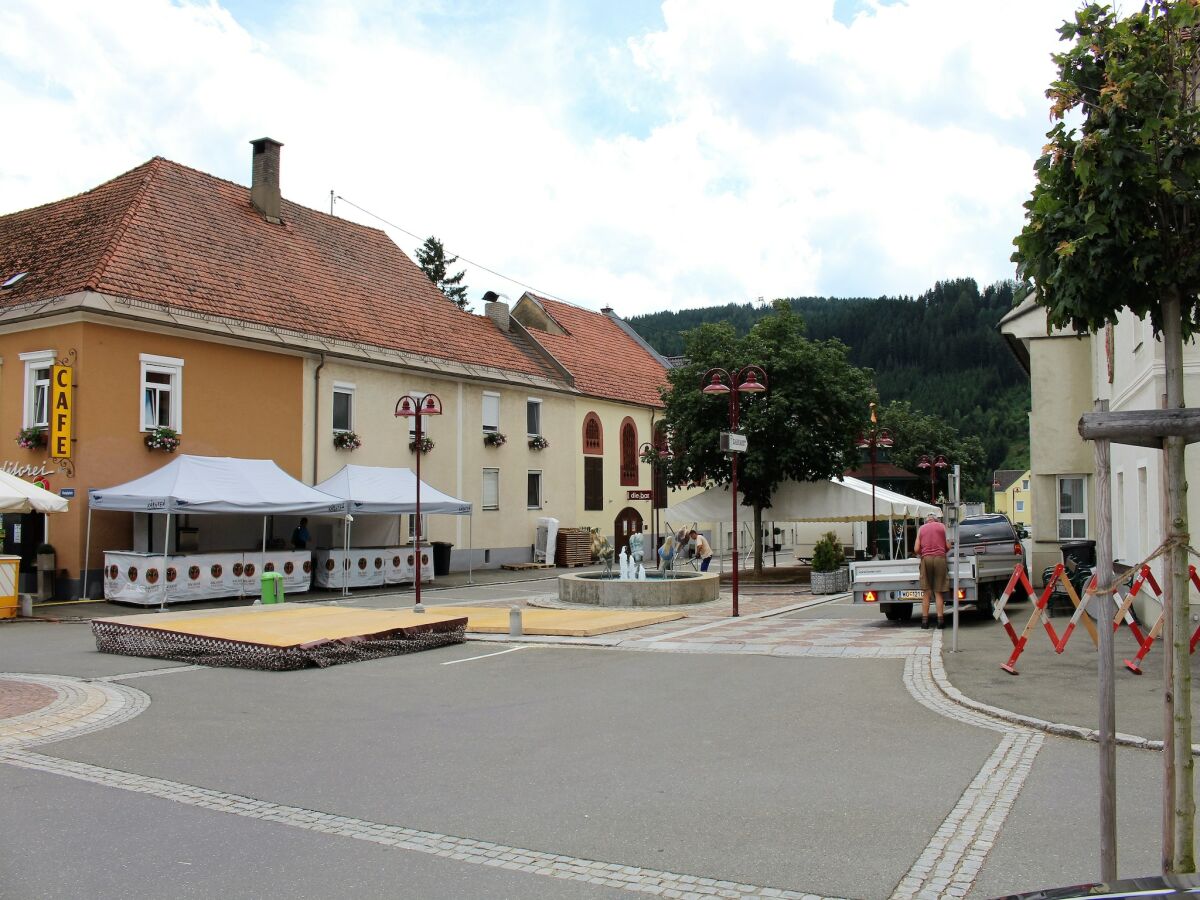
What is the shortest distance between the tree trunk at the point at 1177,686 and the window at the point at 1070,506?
22291 mm

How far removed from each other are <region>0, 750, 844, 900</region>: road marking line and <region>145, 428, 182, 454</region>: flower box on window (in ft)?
61.4

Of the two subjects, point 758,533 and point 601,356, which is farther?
point 601,356

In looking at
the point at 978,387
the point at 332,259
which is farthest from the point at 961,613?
the point at 978,387

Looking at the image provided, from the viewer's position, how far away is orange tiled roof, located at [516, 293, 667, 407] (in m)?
45.9

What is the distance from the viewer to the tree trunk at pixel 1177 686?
4.05 m

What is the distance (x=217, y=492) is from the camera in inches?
937

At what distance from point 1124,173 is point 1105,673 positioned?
10.6 ft

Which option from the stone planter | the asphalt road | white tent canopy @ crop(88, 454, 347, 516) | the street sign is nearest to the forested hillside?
the stone planter

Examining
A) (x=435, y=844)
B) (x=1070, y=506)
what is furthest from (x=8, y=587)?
(x=1070, y=506)

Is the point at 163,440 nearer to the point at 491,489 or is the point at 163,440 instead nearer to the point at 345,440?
the point at 345,440

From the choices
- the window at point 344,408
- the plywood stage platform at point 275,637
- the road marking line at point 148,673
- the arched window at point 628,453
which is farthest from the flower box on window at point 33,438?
the arched window at point 628,453

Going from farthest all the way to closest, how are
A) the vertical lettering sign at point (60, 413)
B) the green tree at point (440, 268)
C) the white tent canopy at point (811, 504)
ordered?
the green tree at point (440, 268)
the white tent canopy at point (811, 504)
the vertical lettering sign at point (60, 413)

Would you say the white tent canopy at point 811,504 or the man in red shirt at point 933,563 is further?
the white tent canopy at point 811,504

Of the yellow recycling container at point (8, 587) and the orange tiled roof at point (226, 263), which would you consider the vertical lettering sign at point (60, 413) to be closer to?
the orange tiled roof at point (226, 263)
